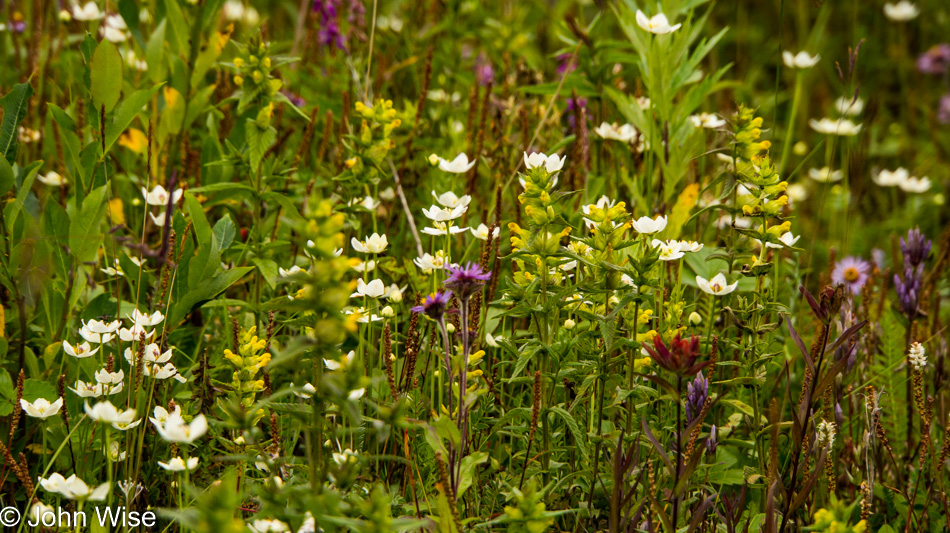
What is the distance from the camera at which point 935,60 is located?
15.6 ft

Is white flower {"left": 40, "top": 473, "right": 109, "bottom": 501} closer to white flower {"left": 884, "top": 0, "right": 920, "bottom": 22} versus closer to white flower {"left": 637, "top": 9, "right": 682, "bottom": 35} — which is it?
white flower {"left": 637, "top": 9, "right": 682, "bottom": 35}

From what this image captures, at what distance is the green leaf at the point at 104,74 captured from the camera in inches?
76.2

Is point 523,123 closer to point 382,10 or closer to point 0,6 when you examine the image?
point 382,10

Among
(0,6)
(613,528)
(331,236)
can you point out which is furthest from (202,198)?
(0,6)

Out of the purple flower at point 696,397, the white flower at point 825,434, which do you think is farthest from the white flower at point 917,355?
the purple flower at point 696,397

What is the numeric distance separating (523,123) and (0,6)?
216 centimetres

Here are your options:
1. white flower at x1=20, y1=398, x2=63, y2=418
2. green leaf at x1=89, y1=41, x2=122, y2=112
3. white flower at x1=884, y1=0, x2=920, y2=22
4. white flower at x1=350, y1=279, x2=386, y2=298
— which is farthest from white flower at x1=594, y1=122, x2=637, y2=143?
white flower at x1=884, y1=0, x2=920, y2=22

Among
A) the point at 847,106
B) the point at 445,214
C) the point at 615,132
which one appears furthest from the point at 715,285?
the point at 615,132

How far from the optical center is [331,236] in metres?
1.08

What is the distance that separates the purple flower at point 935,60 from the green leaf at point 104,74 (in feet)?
14.1

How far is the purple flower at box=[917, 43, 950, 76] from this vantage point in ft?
15.3

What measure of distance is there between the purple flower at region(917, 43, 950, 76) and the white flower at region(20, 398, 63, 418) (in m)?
4.68

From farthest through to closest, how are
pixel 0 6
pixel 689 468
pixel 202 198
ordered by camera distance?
1. pixel 0 6
2. pixel 202 198
3. pixel 689 468

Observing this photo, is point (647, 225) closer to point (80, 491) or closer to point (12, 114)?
point (80, 491)
